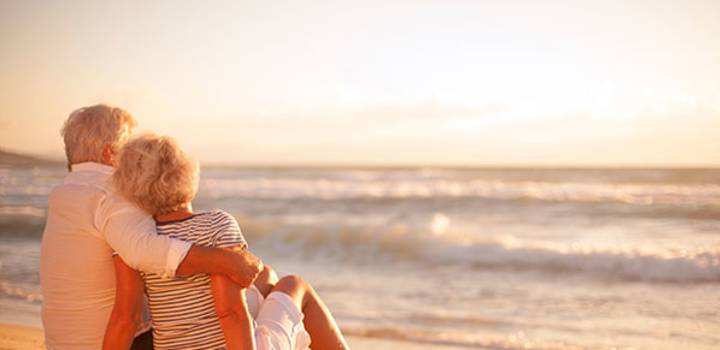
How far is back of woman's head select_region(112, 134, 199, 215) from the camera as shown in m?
2.56

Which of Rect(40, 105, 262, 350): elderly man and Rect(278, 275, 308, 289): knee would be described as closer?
Rect(40, 105, 262, 350): elderly man

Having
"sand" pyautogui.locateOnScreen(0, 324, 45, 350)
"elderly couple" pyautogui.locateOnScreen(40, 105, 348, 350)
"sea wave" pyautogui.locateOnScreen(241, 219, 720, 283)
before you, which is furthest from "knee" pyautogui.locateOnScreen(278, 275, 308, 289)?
"sea wave" pyautogui.locateOnScreen(241, 219, 720, 283)

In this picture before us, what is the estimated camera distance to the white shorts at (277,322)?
285cm

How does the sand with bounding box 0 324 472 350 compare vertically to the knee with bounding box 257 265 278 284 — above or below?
below

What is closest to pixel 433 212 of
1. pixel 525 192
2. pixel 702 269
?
pixel 525 192

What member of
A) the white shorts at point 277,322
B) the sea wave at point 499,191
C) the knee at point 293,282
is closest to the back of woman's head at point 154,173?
the white shorts at point 277,322

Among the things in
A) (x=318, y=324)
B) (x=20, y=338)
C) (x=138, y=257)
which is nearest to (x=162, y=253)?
(x=138, y=257)

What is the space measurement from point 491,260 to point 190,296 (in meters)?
7.48

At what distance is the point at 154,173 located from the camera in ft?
8.40

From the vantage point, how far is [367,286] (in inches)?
311

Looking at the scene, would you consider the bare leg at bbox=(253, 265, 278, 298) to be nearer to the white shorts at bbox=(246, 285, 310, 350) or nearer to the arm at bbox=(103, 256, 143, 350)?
the white shorts at bbox=(246, 285, 310, 350)

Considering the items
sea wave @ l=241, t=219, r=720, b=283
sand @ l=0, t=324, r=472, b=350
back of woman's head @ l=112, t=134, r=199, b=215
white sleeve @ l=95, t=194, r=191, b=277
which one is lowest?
sea wave @ l=241, t=219, r=720, b=283

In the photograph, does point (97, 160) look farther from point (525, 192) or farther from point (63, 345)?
point (525, 192)

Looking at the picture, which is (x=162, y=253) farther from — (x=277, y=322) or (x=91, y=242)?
(x=277, y=322)
